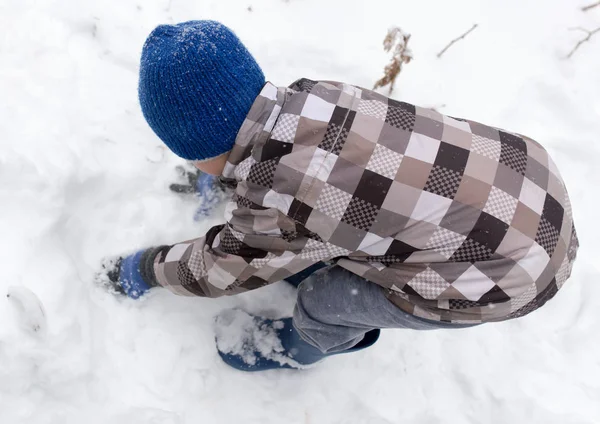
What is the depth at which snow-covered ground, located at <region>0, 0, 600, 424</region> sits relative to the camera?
1422 millimetres

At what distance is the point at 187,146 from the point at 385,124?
0.40 metres

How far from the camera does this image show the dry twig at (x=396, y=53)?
1697mm

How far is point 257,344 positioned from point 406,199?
2.67 feet

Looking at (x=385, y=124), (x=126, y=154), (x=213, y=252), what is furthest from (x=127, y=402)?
(x=385, y=124)

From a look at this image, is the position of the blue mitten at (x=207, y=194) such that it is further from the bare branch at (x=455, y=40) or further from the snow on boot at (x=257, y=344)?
the bare branch at (x=455, y=40)

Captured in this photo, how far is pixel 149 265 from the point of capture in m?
1.40

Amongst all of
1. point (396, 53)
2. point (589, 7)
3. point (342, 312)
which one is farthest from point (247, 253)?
point (589, 7)

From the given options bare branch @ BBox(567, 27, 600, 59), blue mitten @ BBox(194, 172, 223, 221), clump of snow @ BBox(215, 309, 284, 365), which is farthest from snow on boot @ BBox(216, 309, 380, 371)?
bare branch @ BBox(567, 27, 600, 59)

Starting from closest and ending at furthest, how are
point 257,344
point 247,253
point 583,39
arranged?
1. point 247,253
2. point 257,344
3. point 583,39

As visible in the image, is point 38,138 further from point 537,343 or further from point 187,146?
point 537,343

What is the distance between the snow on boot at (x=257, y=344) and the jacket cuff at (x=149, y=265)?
280 mm

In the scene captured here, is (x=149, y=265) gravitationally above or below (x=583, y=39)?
below

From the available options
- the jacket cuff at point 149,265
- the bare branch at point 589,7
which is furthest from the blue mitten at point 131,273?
the bare branch at point 589,7

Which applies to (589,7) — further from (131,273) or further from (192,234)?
(131,273)
